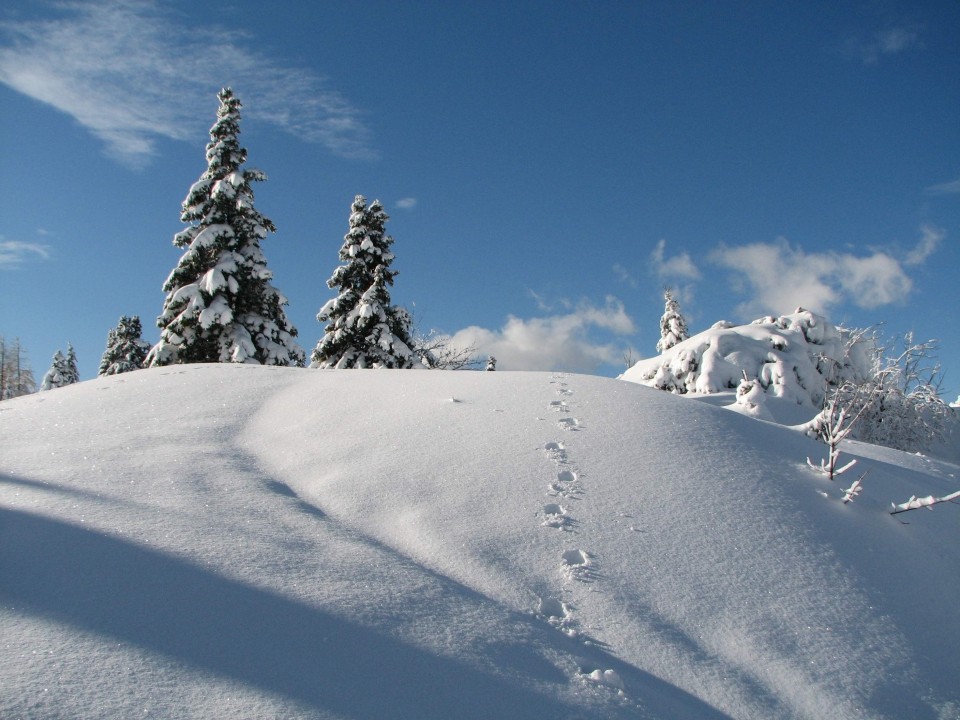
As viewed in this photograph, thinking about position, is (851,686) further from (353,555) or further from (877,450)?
(877,450)

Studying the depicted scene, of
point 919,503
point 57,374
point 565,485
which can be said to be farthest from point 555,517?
point 57,374

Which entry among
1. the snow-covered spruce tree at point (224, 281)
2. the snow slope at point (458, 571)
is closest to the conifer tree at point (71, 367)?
the snow-covered spruce tree at point (224, 281)

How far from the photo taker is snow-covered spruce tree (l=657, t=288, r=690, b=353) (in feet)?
102

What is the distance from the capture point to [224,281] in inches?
640

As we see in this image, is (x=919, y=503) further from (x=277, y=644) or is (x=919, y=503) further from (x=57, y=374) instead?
(x=57, y=374)

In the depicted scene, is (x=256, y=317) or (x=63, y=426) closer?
(x=63, y=426)

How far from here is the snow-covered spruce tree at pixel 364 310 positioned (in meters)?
18.8

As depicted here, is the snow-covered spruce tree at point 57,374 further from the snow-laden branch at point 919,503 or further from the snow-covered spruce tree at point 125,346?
the snow-laden branch at point 919,503

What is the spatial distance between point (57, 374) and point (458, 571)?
39.1 m

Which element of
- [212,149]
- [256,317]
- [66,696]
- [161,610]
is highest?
[212,149]

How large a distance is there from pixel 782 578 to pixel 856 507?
1.86m

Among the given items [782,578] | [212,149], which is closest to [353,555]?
[782,578]

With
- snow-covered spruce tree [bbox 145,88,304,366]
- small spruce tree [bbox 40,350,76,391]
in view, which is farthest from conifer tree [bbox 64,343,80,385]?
snow-covered spruce tree [bbox 145,88,304,366]

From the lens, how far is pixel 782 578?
432 centimetres
